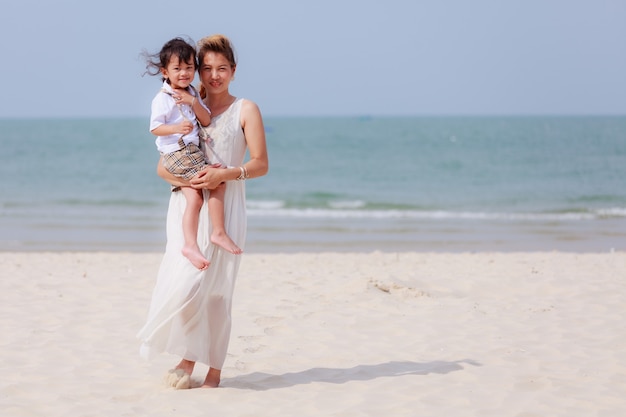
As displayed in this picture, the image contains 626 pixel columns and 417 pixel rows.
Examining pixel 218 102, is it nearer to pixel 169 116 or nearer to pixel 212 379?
pixel 169 116

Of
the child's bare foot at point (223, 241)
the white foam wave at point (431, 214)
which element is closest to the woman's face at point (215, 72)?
→ the child's bare foot at point (223, 241)

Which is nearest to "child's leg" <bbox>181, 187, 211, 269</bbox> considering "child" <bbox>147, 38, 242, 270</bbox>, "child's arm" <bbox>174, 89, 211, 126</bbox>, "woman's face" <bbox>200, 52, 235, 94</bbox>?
"child" <bbox>147, 38, 242, 270</bbox>

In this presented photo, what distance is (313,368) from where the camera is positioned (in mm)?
5469

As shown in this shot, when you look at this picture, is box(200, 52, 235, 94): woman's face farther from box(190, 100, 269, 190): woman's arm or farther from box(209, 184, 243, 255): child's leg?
box(209, 184, 243, 255): child's leg

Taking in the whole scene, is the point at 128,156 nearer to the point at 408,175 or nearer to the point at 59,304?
the point at 408,175

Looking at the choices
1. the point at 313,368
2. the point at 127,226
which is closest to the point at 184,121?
the point at 313,368

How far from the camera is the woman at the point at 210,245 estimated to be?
4.55m

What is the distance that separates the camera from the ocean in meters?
14.8

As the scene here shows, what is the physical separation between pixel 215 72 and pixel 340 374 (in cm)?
212

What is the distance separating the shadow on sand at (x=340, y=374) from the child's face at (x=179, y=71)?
185cm

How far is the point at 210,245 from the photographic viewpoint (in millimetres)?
4648

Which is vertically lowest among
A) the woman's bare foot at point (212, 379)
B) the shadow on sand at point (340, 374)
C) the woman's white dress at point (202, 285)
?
the shadow on sand at point (340, 374)

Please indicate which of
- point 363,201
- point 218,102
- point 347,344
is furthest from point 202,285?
point 363,201

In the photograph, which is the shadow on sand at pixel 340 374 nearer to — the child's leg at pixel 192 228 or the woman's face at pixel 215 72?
the child's leg at pixel 192 228
